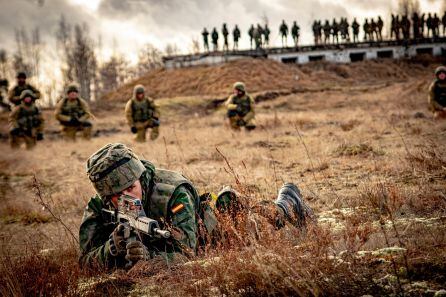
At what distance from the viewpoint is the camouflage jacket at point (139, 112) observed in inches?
472

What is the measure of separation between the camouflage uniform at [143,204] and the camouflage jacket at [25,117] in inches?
428

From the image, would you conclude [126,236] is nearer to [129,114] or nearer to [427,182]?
[427,182]

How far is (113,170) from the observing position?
8.04ft

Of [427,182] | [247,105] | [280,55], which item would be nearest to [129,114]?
[247,105]

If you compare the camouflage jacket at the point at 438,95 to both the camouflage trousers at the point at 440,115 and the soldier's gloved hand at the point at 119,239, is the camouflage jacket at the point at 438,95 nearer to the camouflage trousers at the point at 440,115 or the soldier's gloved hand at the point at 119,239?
the camouflage trousers at the point at 440,115

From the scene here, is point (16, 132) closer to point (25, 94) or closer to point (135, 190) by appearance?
point (25, 94)

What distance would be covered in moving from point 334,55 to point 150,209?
39122 mm

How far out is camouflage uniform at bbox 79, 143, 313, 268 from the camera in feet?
8.05

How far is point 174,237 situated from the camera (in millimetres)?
2396

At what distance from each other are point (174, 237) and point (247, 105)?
9904mm

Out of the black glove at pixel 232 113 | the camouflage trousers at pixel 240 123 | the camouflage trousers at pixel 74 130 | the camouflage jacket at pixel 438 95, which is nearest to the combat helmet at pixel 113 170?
the camouflage trousers at pixel 240 123

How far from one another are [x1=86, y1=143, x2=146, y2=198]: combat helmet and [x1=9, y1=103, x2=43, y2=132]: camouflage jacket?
1110 centimetres

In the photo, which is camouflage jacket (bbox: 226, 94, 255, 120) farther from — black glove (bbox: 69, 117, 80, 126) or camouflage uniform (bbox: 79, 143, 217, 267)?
camouflage uniform (bbox: 79, 143, 217, 267)

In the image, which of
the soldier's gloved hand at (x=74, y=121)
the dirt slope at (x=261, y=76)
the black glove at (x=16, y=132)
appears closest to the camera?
the black glove at (x=16, y=132)
